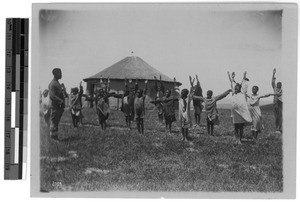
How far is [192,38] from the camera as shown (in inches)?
188

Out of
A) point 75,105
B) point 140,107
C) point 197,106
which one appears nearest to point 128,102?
point 140,107

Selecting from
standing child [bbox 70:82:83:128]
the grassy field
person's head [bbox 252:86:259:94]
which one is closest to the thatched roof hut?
standing child [bbox 70:82:83:128]

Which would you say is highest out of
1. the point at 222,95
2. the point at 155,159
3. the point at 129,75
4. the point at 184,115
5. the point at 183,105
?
the point at 129,75

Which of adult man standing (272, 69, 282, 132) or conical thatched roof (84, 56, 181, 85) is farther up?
conical thatched roof (84, 56, 181, 85)

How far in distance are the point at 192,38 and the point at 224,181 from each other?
1452mm

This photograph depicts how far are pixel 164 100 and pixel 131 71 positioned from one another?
0.44m

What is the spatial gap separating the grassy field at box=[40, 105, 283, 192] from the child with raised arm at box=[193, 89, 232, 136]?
0.06m

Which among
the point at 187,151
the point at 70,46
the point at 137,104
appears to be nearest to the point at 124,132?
the point at 137,104

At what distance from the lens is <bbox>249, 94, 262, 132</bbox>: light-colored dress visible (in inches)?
188

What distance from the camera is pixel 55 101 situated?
4832mm

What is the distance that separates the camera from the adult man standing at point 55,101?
189 inches

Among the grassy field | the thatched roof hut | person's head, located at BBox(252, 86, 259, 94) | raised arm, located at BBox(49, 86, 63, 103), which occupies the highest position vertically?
the thatched roof hut

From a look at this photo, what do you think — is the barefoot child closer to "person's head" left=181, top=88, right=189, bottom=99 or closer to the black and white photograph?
the black and white photograph

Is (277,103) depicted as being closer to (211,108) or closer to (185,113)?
(211,108)
